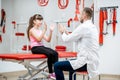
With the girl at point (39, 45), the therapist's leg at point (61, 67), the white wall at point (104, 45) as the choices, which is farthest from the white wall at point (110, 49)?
the therapist's leg at point (61, 67)

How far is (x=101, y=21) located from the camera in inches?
213

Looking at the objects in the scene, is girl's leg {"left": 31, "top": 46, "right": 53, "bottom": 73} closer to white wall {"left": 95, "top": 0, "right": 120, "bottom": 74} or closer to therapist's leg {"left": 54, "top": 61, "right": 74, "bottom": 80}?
therapist's leg {"left": 54, "top": 61, "right": 74, "bottom": 80}

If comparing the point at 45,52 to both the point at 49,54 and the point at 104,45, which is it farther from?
the point at 104,45

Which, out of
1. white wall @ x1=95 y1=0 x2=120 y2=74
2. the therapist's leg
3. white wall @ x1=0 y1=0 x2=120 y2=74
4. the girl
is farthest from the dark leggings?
white wall @ x1=95 y1=0 x2=120 y2=74

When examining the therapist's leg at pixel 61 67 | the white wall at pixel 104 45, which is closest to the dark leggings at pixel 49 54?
the therapist's leg at pixel 61 67

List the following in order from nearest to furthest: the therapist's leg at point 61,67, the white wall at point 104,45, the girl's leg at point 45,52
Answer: the therapist's leg at point 61,67
the girl's leg at point 45,52
the white wall at point 104,45

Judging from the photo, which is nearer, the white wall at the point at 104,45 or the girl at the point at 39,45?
the girl at the point at 39,45

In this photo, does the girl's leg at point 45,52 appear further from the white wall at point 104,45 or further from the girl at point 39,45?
the white wall at point 104,45

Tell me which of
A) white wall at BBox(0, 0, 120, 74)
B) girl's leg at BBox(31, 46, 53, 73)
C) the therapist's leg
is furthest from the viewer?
white wall at BBox(0, 0, 120, 74)

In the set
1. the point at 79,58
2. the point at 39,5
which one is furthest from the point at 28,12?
the point at 79,58

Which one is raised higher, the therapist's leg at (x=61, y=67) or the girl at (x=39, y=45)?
the girl at (x=39, y=45)

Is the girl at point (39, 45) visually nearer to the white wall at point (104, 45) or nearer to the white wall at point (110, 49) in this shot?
the white wall at point (104, 45)

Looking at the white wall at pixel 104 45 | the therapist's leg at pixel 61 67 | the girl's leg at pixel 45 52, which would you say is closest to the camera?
the therapist's leg at pixel 61 67

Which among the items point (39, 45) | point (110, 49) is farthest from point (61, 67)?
point (110, 49)
